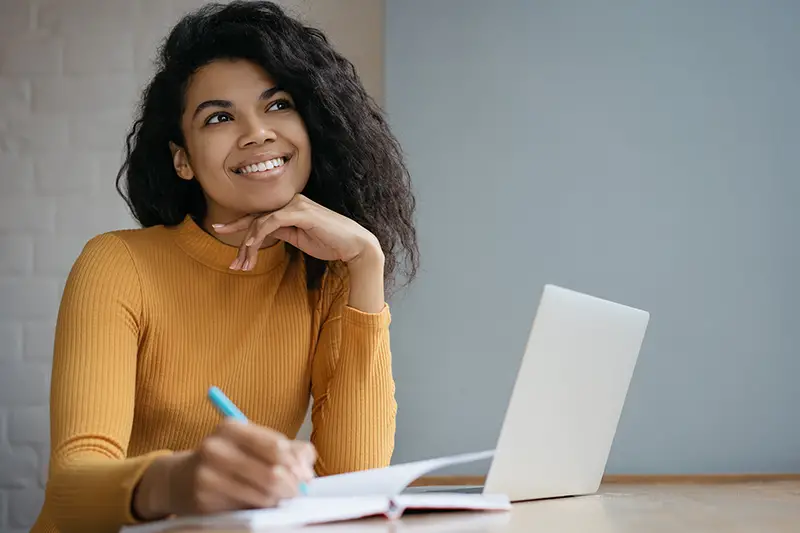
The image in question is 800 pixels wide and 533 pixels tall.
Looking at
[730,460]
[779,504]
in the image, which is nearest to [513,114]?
[730,460]

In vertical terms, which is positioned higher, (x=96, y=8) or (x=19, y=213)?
(x=96, y=8)

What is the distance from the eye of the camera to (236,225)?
4.99 feet

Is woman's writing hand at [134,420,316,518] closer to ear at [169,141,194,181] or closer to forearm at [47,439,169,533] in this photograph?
forearm at [47,439,169,533]

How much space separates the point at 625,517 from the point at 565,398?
0.16 m

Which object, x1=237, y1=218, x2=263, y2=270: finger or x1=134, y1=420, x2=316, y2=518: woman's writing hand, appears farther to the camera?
x1=237, y1=218, x2=263, y2=270: finger

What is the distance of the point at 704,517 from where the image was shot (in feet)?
2.92

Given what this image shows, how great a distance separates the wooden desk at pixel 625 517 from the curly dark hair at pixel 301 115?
76cm

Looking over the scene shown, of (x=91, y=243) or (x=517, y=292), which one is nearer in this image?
(x=91, y=243)

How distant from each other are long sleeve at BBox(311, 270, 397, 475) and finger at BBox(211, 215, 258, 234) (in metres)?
0.21

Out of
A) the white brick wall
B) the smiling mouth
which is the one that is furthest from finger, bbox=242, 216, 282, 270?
the white brick wall

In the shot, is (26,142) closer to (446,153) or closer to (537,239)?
(446,153)

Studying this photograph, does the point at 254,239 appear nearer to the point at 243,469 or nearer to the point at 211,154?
the point at 211,154

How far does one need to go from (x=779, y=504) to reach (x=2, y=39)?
2.44 meters

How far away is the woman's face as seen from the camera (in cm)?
155
